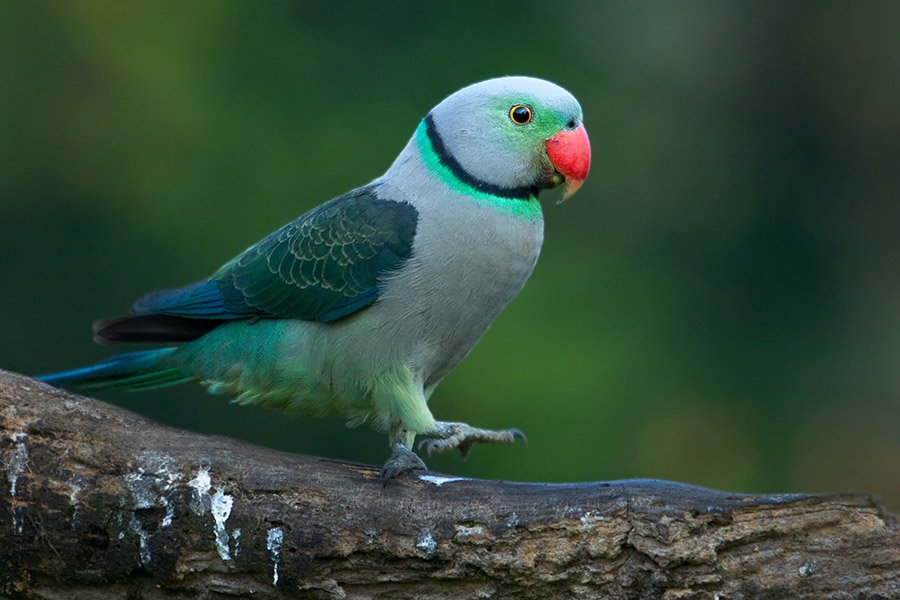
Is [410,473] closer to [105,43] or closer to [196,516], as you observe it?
[196,516]

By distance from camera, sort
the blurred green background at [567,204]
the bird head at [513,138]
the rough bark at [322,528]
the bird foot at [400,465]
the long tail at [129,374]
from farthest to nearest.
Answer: the blurred green background at [567,204] → the long tail at [129,374] → the bird head at [513,138] → the bird foot at [400,465] → the rough bark at [322,528]

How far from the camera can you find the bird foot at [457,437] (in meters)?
4.29

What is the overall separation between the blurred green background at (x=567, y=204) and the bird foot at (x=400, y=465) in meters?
4.17

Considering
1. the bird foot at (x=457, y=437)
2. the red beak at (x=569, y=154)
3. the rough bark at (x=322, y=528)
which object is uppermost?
the red beak at (x=569, y=154)

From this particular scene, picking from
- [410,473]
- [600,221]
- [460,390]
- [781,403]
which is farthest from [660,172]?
[410,473]

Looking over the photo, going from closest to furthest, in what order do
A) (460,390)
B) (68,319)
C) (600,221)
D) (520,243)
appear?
(520,243)
(460,390)
(68,319)
(600,221)

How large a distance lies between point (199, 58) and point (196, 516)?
6.22m

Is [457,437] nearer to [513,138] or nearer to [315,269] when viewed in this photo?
[315,269]

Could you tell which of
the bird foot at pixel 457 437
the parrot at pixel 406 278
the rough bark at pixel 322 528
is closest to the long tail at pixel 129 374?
the parrot at pixel 406 278

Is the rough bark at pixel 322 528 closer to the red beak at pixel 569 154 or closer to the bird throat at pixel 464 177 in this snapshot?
the bird throat at pixel 464 177

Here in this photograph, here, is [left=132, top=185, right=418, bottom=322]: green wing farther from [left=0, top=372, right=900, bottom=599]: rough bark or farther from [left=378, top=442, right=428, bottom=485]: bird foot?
[left=0, top=372, right=900, bottom=599]: rough bark

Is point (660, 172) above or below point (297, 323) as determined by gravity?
above

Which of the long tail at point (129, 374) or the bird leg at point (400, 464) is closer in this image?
the bird leg at point (400, 464)

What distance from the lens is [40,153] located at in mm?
A: 9031
